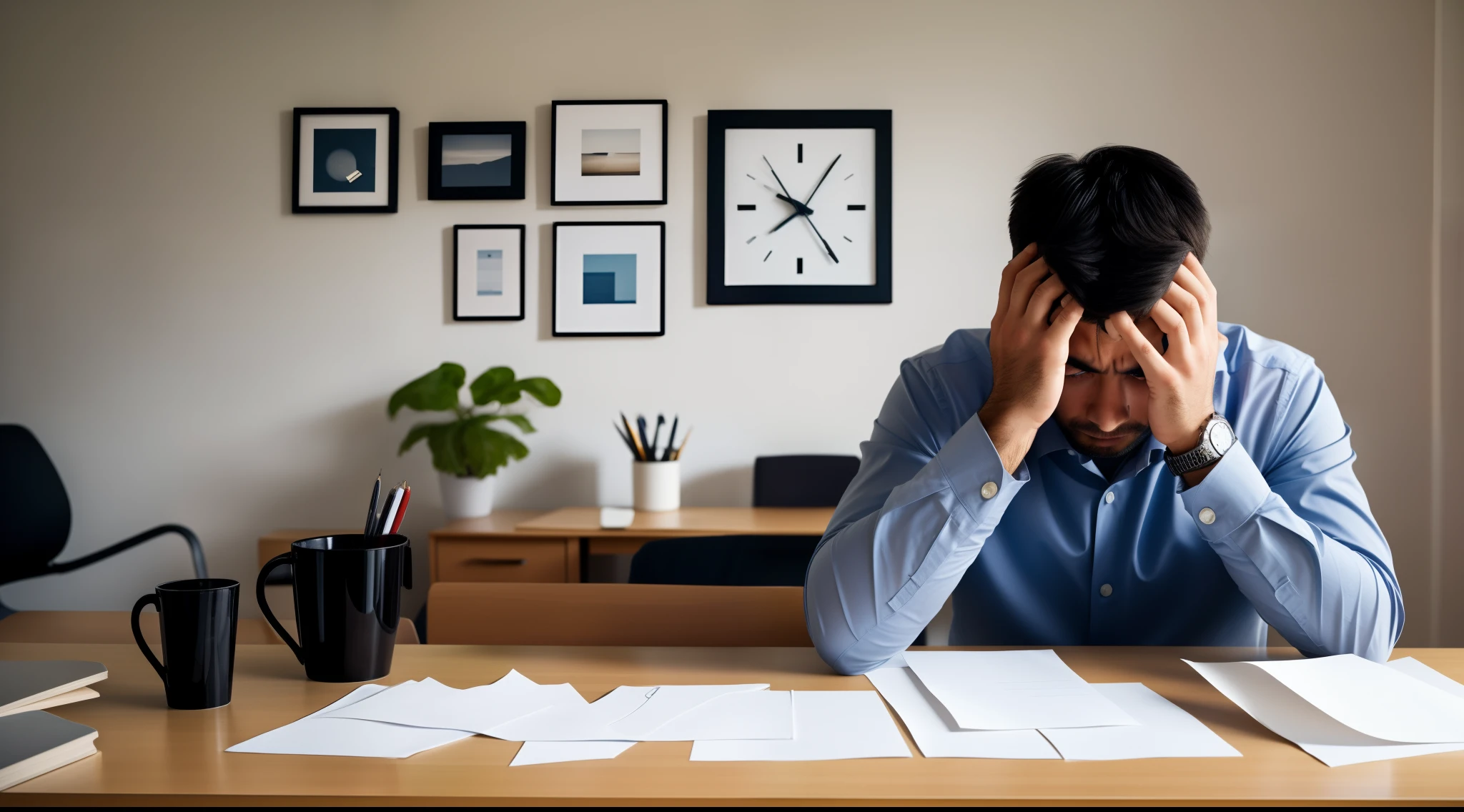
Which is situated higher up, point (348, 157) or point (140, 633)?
point (348, 157)

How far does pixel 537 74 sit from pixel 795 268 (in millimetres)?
1079

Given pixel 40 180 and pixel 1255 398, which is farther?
pixel 40 180

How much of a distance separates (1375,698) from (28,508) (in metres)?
3.18

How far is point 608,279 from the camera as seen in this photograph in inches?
118

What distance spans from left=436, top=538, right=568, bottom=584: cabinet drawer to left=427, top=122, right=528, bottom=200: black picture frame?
1.18m

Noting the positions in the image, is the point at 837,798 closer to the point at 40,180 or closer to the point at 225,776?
the point at 225,776

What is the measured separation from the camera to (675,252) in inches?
118

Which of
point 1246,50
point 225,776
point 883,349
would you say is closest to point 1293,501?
point 225,776

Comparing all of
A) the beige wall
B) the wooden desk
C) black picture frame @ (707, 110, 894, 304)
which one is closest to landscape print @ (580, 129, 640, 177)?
the beige wall

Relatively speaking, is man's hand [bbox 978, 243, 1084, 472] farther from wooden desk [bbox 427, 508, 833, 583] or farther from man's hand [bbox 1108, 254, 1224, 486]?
wooden desk [bbox 427, 508, 833, 583]

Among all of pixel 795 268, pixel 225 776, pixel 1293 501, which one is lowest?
pixel 225 776

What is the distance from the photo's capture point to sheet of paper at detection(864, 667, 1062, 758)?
2.14 feet

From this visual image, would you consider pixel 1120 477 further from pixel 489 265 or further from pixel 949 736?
pixel 489 265

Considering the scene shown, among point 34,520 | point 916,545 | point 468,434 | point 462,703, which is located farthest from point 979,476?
point 34,520
